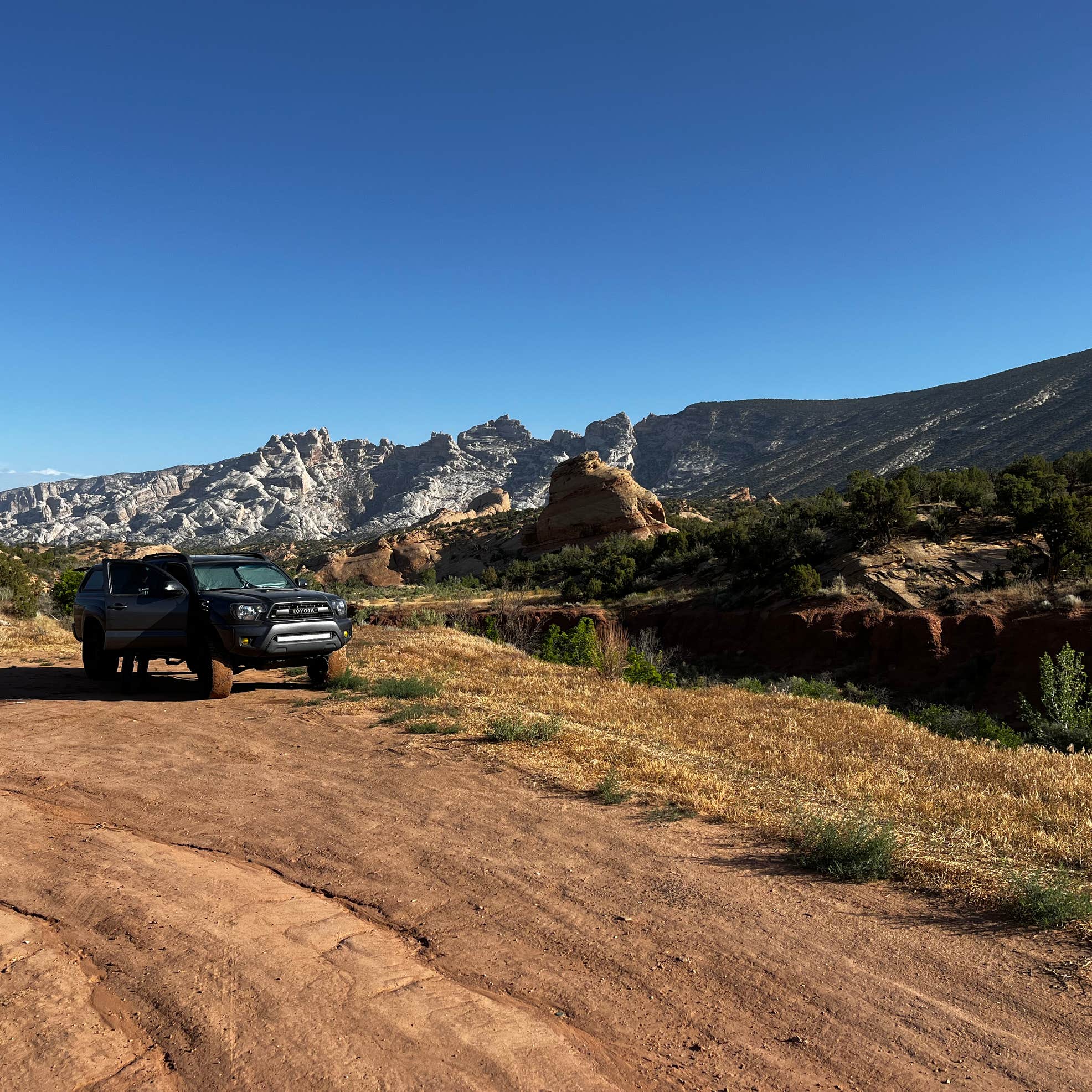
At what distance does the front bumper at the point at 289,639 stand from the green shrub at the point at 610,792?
550 cm

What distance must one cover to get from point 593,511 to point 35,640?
140 feet

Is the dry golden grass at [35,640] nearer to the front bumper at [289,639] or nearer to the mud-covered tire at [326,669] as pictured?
the mud-covered tire at [326,669]

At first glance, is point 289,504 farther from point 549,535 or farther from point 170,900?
point 170,900

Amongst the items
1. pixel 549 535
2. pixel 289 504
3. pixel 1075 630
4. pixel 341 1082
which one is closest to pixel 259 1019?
pixel 341 1082

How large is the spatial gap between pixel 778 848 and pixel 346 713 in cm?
619

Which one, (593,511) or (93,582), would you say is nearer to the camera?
(93,582)

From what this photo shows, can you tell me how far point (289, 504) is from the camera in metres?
177

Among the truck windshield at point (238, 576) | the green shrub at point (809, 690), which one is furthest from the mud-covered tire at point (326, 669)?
the green shrub at point (809, 690)

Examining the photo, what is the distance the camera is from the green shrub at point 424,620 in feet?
72.6

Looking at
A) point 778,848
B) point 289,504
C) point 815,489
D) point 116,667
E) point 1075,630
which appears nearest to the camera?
point 778,848

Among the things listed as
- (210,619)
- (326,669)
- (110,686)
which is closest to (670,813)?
(326,669)

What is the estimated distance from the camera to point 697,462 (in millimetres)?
149875

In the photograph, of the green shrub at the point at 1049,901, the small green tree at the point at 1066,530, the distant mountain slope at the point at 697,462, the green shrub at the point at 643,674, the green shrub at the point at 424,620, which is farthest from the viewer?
the distant mountain slope at the point at 697,462

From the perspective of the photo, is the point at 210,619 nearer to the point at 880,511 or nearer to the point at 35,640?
the point at 35,640
